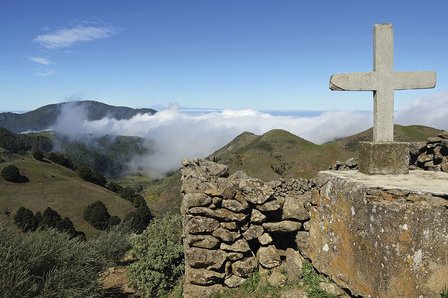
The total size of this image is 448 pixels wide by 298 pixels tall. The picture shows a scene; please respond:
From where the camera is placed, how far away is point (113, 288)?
11555mm

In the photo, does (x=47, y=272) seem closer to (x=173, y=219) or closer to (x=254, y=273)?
(x=173, y=219)

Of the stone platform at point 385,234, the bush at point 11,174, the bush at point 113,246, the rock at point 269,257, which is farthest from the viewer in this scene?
the bush at point 11,174

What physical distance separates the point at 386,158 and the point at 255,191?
2.56 m

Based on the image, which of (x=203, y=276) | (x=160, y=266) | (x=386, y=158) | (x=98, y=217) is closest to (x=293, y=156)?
(x=98, y=217)

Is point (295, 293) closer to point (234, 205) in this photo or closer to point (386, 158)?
point (234, 205)

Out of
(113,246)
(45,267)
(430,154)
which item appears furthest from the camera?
(113,246)

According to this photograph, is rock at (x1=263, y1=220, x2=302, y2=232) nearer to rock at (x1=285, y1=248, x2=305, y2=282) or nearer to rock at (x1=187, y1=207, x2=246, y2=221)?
rock at (x1=285, y1=248, x2=305, y2=282)

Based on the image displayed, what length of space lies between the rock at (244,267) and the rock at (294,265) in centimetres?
69

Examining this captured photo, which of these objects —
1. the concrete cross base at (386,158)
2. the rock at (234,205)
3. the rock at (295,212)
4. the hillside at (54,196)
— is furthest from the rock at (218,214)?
the hillside at (54,196)

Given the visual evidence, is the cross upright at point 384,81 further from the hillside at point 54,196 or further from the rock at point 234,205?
the hillside at point 54,196

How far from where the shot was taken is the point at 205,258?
292 inches

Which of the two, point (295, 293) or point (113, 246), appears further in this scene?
point (113, 246)

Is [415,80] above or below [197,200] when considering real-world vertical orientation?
above

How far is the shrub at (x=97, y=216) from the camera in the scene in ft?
207
